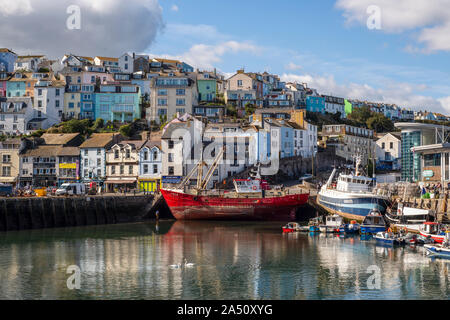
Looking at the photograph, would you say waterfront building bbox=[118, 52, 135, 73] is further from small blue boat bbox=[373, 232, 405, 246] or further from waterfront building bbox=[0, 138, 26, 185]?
small blue boat bbox=[373, 232, 405, 246]

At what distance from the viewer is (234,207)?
184ft

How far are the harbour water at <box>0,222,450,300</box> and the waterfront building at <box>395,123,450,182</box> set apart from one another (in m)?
15.4

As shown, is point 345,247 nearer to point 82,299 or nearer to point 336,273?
point 336,273

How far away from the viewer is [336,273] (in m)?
30.6

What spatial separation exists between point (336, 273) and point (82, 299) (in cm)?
1400

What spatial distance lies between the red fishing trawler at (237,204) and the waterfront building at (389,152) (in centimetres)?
3423

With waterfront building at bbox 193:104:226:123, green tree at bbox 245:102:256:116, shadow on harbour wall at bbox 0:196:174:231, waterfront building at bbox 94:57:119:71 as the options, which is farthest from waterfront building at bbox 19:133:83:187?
waterfront building at bbox 94:57:119:71

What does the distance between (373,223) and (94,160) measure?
39093 millimetres

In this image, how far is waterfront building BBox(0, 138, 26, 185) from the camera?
230 ft

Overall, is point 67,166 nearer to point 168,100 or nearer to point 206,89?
point 168,100

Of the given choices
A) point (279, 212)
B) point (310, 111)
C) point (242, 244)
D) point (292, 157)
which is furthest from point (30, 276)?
point (310, 111)

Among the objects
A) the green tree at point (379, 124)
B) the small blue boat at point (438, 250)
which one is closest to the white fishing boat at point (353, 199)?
the small blue boat at point (438, 250)

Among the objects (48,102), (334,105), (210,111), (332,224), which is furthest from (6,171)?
(334,105)
